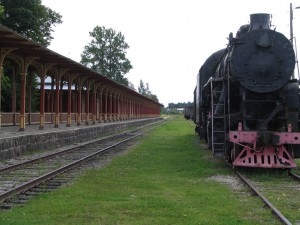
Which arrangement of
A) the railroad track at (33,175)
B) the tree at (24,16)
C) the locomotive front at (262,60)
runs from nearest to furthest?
the railroad track at (33,175) → the locomotive front at (262,60) → the tree at (24,16)

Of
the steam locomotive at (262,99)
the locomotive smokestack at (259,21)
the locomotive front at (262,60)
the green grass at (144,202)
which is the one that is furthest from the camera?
the locomotive smokestack at (259,21)

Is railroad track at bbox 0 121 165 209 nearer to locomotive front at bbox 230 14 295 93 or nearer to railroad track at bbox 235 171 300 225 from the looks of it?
railroad track at bbox 235 171 300 225

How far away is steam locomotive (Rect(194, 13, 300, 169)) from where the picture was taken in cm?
1115

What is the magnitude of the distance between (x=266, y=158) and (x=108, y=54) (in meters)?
94.0

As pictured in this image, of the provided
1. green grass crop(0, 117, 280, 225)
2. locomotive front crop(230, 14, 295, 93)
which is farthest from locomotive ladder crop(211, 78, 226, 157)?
locomotive front crop(230, 14, 295, 93)

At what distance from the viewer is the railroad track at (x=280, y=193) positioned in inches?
274

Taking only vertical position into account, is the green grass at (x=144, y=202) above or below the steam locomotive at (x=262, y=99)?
below

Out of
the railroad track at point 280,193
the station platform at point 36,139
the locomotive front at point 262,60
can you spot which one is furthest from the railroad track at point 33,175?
the locomotive front at point 262,60

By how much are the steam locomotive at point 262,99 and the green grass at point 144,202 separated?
1115 millimetres

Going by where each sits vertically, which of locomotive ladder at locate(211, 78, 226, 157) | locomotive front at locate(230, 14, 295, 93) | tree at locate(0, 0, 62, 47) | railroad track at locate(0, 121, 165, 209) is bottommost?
railroad track at locate(0, 121, 165, 209)

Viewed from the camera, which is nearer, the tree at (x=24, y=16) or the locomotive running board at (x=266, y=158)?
the locomotive running board at (x=266, y=158)

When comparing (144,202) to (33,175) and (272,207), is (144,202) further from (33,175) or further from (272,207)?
(33,175)

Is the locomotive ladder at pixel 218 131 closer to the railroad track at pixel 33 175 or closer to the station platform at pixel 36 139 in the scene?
the railroad track at pixel 33 175

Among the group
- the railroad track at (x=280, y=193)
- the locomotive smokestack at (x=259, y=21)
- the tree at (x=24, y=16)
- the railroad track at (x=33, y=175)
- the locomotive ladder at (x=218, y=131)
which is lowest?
the railroad track at (x=280, y=193)
